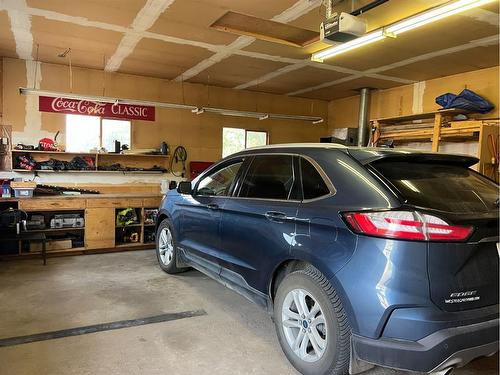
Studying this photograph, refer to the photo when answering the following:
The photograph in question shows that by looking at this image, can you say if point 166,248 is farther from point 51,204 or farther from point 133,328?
→ point 51,204

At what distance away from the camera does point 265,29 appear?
4379mm

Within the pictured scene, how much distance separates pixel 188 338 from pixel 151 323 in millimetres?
428

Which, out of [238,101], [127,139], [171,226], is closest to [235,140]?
[238,101]

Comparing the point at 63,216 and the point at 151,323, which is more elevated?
the point at 63,216

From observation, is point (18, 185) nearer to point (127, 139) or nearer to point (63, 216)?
point (63, 216)

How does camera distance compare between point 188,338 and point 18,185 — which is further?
point 18,185

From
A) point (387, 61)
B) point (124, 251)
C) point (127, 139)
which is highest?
point (387, 61)

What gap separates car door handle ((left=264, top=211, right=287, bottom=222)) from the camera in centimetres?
243

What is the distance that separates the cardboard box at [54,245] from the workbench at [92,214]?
34 millimetres

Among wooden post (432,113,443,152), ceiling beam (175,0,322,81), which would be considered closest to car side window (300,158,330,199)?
ceiling beam (175,0,322,81)

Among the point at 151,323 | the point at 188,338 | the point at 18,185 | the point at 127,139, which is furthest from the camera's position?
the point at 127,139

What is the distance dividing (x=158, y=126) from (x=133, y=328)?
15.4 ft

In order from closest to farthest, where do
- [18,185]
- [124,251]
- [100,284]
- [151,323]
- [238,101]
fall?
[151,323]
[100,284]
[18,185]
[124,251]
[238,101]

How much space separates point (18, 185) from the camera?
17.0 ft
